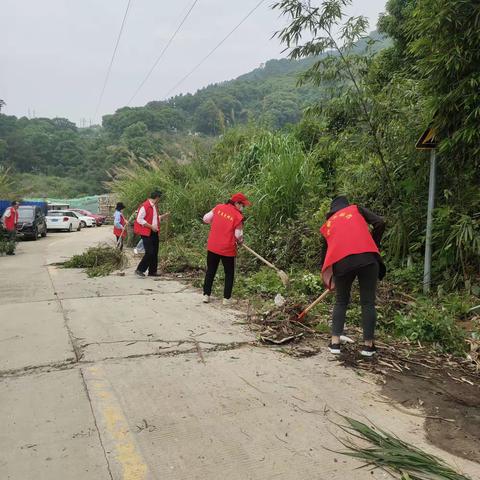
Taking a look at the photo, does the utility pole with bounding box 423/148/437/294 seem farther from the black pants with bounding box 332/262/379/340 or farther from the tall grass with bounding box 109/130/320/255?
the tall grass with bounding box 109/130/320/255

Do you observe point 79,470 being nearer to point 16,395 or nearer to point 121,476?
point 121,476

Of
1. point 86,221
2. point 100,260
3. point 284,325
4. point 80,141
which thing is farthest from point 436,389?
point 80,141

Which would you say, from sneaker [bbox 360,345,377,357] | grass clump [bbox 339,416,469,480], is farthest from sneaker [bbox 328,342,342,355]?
grass clump [bbox 339,416,469,480]

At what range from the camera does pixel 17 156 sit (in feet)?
238

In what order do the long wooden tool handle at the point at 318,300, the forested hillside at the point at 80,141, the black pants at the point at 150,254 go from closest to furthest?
the long wooden tool handle at the point at 318,300
the black pants at the point at 150,254
the forested hillside at the point at 80,141

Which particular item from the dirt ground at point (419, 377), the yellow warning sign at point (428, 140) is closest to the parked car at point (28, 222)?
the dirt ground at point (419, 377)

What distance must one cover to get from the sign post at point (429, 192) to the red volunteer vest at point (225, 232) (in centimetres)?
265

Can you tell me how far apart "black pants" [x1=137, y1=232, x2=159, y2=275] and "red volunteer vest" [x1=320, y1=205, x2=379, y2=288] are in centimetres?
559

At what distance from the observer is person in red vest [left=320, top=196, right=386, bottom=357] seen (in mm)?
4645

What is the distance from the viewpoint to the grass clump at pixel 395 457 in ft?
9.06

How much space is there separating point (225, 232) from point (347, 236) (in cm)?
275

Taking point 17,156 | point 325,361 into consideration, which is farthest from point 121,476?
point 17,156

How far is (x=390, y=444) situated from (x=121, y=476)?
1.69 m

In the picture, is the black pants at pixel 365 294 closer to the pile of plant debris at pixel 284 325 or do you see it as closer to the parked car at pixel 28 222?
the pile of plant debris at pixel 284 325
